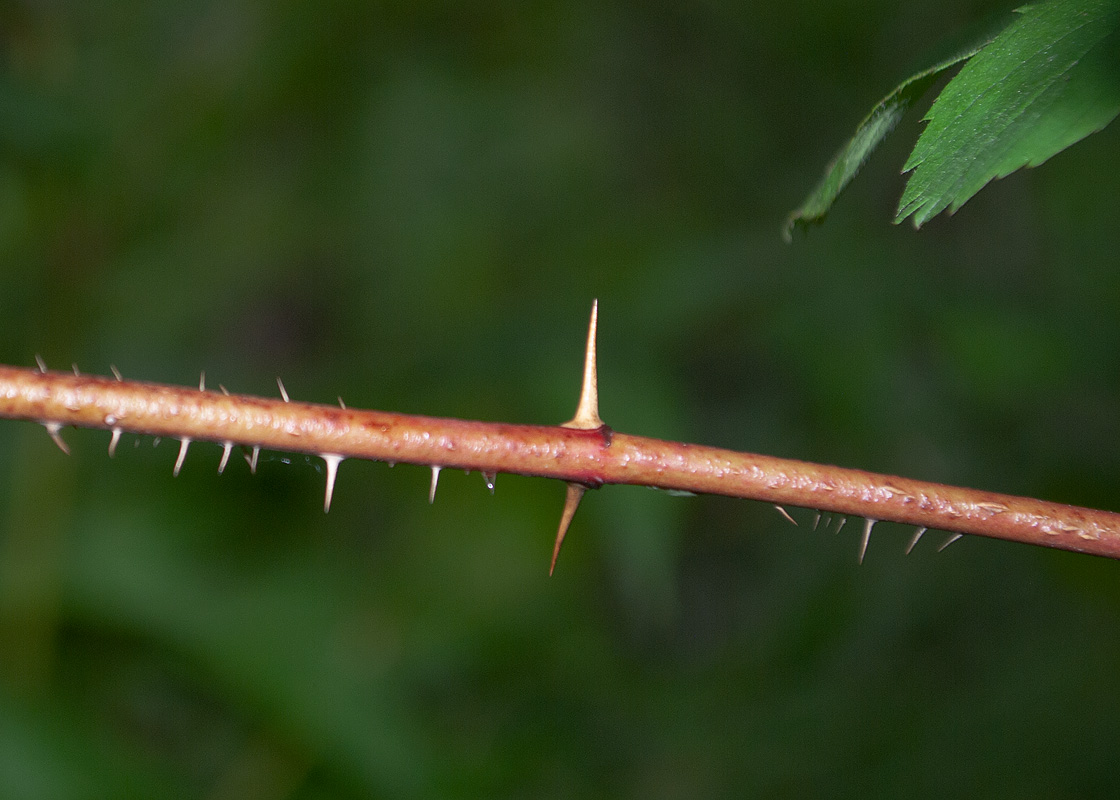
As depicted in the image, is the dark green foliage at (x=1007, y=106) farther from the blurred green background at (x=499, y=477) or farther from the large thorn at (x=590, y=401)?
the blurred green background at (x=499, y=477)

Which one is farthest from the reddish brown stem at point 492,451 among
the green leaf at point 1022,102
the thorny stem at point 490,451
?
the green leaf at point 1022,102

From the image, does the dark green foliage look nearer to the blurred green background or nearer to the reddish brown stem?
the reddish brown stem

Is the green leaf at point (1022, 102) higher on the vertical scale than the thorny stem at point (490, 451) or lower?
higher

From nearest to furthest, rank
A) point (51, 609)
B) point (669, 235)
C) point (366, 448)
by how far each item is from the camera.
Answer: point (366, 448)
point (51, 609)
point (669, 235)

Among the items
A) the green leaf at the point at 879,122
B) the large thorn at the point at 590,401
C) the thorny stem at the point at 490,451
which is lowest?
the thorny stem at the point at 490,451

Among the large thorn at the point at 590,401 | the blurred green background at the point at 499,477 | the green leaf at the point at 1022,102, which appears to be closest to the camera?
the green leaf at the point at 1022,102

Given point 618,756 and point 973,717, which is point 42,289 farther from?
point 973,717

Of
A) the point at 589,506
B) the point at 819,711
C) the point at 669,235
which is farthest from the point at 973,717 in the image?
the point at 669,235
